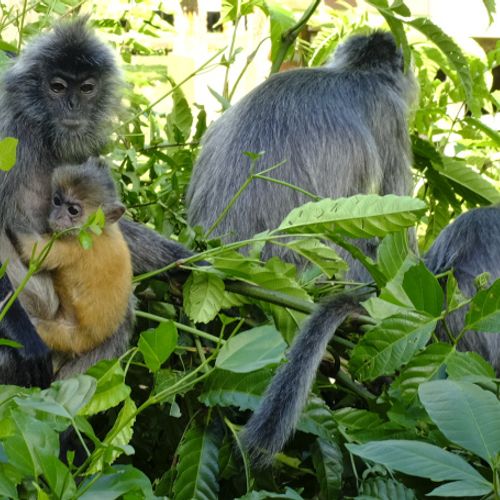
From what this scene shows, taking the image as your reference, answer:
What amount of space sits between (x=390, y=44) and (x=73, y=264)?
192 centimetres

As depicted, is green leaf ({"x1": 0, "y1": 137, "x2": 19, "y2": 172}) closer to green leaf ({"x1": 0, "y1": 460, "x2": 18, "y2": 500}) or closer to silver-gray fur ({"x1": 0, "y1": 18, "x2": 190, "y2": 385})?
green leaf ({"x1": 0, "y1": 460, "x2": 18, "y2": 500})

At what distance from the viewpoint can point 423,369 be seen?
1.94 meters

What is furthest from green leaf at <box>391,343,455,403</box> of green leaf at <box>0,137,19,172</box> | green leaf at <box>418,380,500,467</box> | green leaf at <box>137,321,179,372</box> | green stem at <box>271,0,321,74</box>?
green stem at <box>271,0,321,74</box>

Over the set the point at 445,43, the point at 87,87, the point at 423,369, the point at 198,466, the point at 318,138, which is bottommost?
the point at 198,466

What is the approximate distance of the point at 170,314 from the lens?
92.3 inches

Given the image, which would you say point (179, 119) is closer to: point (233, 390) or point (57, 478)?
point (233, 390)

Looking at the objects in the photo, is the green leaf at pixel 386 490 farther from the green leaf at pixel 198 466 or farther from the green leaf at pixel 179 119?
the green leaf at pixel 179 119

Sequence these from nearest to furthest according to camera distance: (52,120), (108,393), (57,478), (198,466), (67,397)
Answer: (57,478) → (67,397) → (108,393) → (198,466) → (52,120)

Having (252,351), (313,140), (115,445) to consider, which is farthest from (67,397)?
(313,140)

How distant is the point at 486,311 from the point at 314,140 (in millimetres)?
1451

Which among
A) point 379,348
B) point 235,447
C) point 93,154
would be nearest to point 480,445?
point 379,348

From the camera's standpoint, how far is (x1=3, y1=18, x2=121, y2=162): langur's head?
239 cm

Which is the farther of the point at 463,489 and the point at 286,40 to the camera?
the point at 286,40

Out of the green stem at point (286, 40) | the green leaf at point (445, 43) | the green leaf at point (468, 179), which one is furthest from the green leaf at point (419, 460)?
the green leaf at point (468, 179)
